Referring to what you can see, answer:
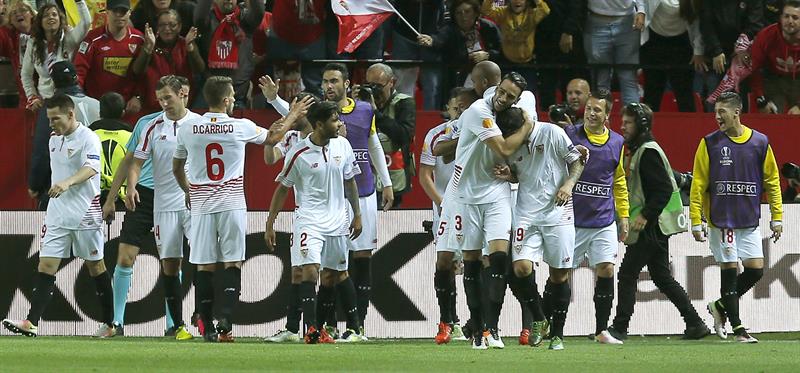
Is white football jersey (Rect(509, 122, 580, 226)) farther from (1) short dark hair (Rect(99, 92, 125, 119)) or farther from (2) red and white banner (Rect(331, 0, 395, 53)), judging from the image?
(1) short dark hair (Rect(99, 92, 125, 119))

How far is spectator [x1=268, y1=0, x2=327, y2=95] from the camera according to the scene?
16.4m

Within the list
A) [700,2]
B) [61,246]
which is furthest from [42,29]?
[700,2]

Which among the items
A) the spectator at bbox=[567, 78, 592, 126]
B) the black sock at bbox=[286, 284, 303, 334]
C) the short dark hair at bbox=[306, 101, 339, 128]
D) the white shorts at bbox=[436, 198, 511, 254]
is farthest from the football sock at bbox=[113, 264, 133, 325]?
the spectator at bbox=[567, 78, 592, 126]

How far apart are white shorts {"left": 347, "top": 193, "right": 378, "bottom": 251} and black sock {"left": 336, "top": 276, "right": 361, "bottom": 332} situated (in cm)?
47

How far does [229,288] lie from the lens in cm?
1334

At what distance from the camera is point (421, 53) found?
1716cm

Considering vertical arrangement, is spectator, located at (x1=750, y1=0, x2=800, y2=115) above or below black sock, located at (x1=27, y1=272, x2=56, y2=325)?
above

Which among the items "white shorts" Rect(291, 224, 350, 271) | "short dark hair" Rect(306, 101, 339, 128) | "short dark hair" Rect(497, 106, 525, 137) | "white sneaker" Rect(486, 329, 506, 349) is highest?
"short dark hair" Rect(306, 101, 339, 128)

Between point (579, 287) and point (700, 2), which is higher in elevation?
point (700, 2)

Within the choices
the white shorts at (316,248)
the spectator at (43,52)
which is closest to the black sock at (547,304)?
the white shorts at (316,248)

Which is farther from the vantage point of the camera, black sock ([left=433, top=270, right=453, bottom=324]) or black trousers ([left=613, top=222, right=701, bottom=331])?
black trousers ([left=613, top=222, right=701, bottom=331])

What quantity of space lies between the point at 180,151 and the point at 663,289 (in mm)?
4765

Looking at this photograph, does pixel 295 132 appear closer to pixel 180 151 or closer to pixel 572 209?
pixel 180 151

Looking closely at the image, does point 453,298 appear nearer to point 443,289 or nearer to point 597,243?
point 443,289
